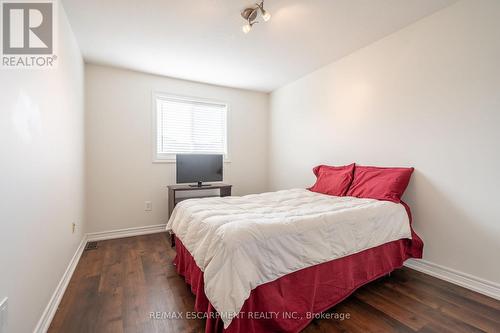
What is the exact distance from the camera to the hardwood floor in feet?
4.93

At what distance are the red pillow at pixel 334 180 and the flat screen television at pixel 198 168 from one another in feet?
5.38

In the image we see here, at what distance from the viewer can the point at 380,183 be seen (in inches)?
92.8

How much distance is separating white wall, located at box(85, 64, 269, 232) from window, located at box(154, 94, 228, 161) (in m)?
0.14

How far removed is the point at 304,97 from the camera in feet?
12.3

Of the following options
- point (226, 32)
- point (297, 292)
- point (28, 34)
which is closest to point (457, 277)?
point (297, 292)

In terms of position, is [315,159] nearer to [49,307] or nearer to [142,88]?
[142,88]

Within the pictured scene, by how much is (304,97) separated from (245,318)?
3304 millimetres

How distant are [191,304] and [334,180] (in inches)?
81.0

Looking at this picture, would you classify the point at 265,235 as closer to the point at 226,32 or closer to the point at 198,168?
the point at 226,32

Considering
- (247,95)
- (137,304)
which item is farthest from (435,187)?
(247,95)

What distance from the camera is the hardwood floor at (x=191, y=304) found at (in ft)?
4.93

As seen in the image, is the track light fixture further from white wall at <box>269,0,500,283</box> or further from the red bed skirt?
the red bed skirt

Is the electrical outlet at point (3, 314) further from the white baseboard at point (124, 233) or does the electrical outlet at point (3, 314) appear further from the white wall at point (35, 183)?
the white baseboard at point (124, 233)

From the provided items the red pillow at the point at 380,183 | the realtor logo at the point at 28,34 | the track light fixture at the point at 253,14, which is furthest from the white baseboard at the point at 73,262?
the red pillow at the point at 380,183
